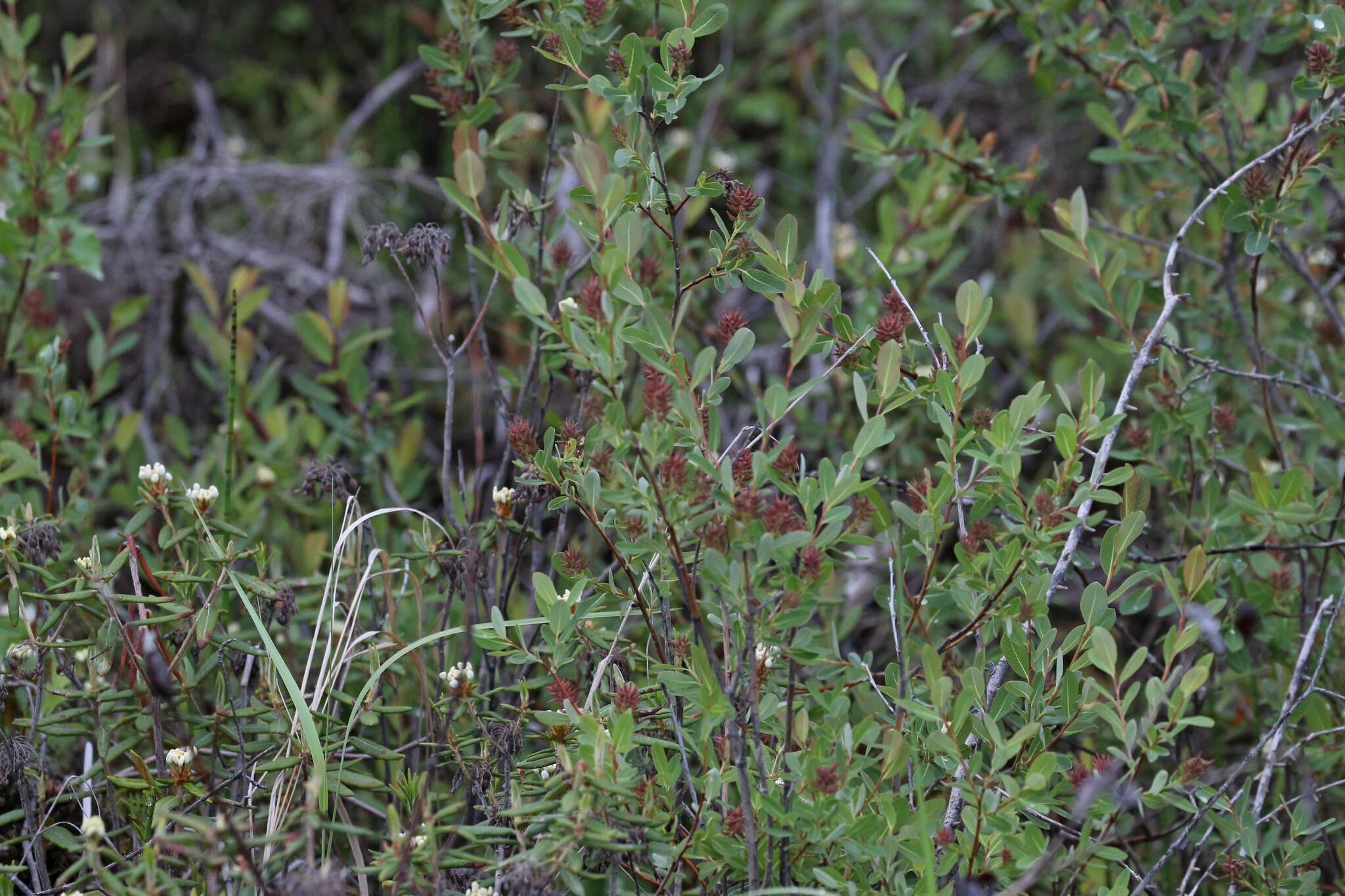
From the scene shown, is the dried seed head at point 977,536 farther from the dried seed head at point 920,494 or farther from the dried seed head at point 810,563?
the dried seed head at point 810,563

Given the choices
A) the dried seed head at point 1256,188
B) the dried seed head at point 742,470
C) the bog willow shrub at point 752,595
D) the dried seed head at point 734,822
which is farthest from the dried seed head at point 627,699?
the dried seed head at point 1256,188

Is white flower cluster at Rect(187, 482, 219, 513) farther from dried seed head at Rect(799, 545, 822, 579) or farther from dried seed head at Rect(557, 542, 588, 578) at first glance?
dried seed head at Rect(799, 545, 822, 579)

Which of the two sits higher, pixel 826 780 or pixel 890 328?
pixel 890 328

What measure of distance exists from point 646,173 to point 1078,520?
718 millimetres

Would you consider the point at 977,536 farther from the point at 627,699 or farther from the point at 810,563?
the point at 627,699

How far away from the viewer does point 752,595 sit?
1271 mm

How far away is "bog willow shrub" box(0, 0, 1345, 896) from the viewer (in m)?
1.33

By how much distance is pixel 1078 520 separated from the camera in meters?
1.36

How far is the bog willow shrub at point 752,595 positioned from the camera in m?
1.33

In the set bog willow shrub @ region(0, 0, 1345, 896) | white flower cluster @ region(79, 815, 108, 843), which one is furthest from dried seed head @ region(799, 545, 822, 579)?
white flower cluster @ region(79, 815, 108, 843)

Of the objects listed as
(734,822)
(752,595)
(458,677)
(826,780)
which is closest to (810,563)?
(752,595)

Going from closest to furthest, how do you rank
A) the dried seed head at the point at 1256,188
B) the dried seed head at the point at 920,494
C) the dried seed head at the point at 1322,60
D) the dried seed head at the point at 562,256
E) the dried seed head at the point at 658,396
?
the dried seed head at the point at 658,396, the dried seed head at the point at 920,494, the dried seed head at the point at 1322,60, the dried seed head at the point at 1256,188, the dried seed head at the point at 562,256

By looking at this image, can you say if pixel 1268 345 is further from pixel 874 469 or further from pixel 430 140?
pixel 430 140

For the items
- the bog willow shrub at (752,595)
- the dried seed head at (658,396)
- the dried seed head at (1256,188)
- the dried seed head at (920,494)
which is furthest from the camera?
the dried seed head at (1256,188)
